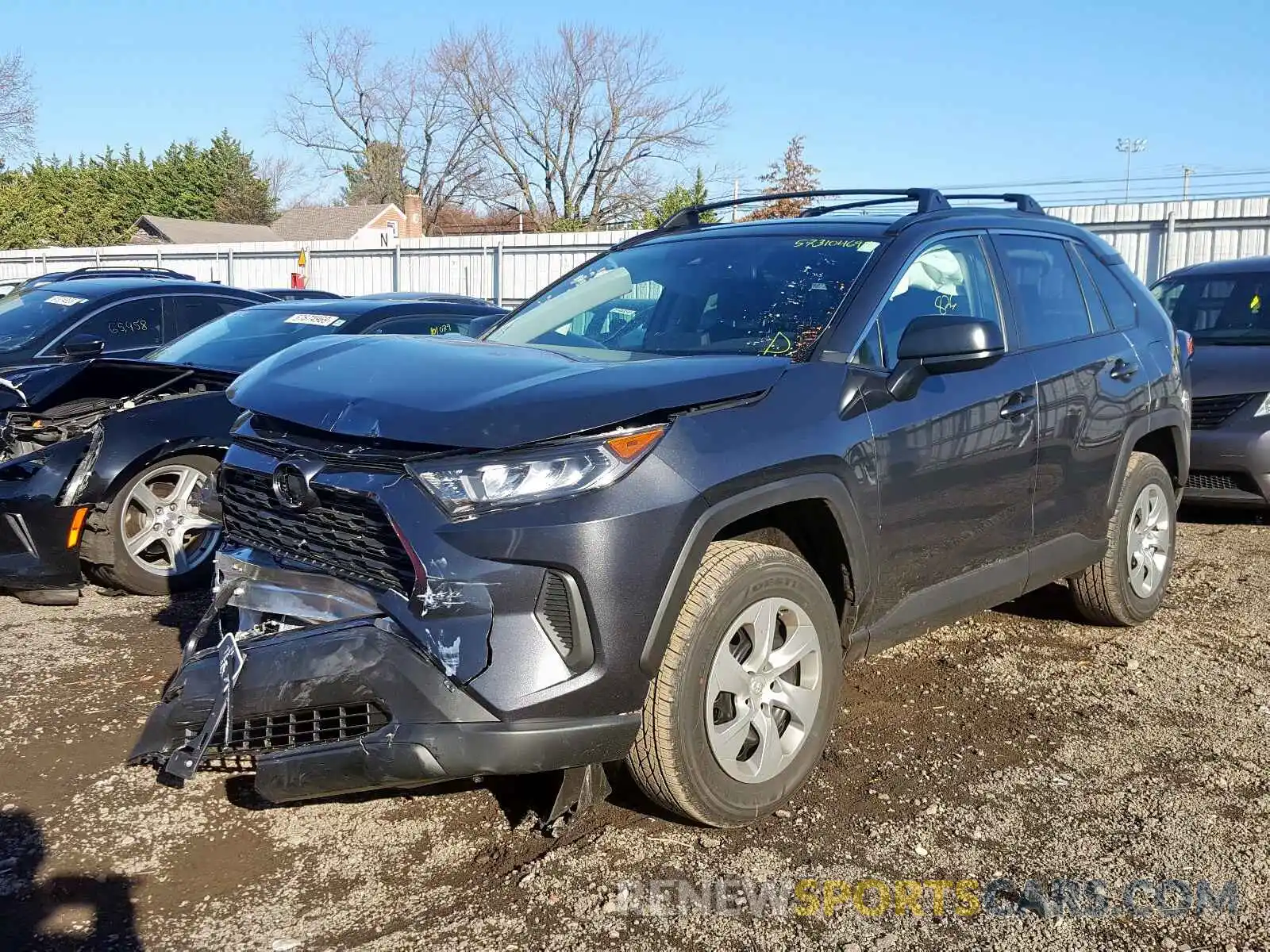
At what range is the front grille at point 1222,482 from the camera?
289 inches

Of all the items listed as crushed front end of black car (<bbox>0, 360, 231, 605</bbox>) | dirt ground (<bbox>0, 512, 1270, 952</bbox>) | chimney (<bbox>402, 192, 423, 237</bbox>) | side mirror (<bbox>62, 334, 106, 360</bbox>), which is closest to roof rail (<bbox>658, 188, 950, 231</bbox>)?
dirt ground (<bbox>0, 512, 1270, 952</bbox>)

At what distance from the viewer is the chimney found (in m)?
49.0

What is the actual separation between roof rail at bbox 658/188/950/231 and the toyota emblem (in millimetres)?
2254

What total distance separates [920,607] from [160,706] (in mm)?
2477

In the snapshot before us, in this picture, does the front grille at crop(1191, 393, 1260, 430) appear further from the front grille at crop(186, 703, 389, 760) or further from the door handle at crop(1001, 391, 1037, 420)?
the front grille at crop(186, 703, 389, 760)

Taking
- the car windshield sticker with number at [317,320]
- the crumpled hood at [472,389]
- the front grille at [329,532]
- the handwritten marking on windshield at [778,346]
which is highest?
the car windshield sticker with number at [317,320]

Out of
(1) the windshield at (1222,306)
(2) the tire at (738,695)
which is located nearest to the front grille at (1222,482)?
(1) the windshield at (1222,306)

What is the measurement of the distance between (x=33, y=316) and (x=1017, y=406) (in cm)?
726

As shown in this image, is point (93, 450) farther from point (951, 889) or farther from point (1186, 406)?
point (1186, 406)

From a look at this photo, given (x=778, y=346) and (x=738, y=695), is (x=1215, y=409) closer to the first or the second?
(x=778, y=346)

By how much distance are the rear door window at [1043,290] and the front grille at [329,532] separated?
8.91 ft

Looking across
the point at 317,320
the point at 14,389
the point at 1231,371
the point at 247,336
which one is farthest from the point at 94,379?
the point at 1231,371

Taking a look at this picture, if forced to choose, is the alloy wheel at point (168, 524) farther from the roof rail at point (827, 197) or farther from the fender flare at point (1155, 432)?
the fender flare at point (1155, 432)

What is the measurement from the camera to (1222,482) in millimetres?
7484
